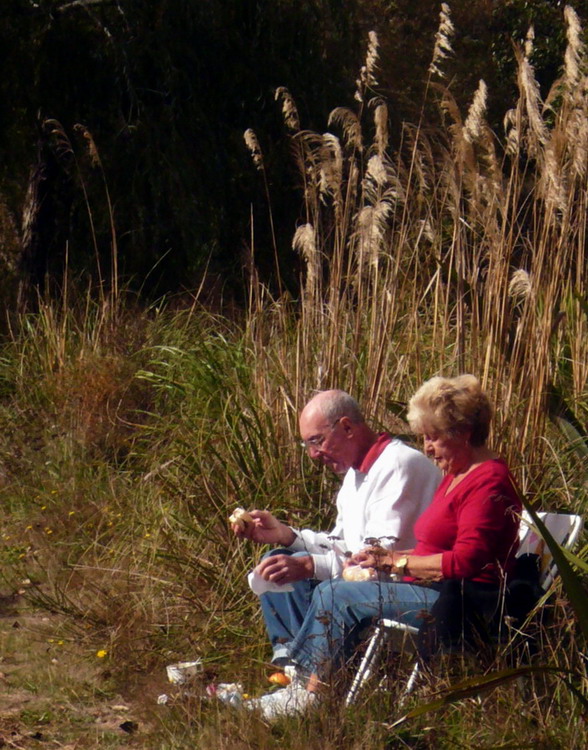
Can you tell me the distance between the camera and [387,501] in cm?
430

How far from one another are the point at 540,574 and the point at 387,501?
638 millimetres

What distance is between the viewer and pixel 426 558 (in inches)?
152

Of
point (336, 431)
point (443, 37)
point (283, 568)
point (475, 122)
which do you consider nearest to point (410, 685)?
point (283, 568)

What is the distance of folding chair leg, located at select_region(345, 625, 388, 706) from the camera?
12.1 feet

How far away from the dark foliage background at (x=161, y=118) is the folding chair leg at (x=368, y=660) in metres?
6.58

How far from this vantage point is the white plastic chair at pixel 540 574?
3.71 m

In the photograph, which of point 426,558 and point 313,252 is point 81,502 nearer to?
point 313,252

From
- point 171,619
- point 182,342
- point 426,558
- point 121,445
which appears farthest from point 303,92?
point 426,558

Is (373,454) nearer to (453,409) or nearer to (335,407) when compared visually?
(335,407)

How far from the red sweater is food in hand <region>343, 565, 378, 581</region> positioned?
205 mm

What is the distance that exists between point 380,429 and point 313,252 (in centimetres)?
85

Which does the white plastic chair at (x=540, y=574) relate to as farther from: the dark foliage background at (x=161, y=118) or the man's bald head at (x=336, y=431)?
the dark foliage background at (x=161, y=118)

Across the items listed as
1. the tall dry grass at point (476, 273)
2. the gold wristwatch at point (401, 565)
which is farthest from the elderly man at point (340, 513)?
the tall dry grass at point (476, 273)

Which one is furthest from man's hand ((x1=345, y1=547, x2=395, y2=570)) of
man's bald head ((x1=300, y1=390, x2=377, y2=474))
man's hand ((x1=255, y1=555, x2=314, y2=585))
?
man's bald head ((x1=300, y1=390, x2=377, y2=474))
